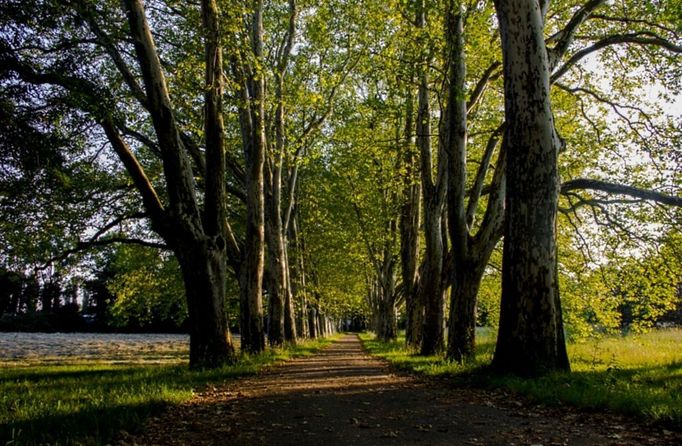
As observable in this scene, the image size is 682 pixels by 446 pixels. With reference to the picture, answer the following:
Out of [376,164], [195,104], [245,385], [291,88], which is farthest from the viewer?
[376,164]

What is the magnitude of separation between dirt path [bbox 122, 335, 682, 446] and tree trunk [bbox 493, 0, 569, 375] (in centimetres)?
105

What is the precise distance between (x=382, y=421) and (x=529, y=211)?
4033 mm

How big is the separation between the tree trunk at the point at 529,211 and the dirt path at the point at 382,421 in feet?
3.44

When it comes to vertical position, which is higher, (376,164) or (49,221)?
(376,164)

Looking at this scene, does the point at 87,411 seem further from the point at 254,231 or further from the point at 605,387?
the point at 254,231

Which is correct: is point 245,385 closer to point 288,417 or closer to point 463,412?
point 288,417

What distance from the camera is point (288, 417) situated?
584 cm

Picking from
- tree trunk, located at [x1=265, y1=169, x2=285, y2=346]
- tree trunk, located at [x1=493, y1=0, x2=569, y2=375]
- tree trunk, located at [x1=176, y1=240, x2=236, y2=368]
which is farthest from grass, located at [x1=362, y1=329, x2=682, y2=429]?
tree trunk, located at [x1=265, y1=169, x2=285, y2=346]

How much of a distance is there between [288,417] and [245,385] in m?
3.27

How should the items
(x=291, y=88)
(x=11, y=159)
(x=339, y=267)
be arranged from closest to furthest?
(x=11, y=159), (x=291, y=88), (x=339, y=267)

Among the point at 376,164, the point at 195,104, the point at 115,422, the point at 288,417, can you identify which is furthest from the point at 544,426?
the point at 376,164

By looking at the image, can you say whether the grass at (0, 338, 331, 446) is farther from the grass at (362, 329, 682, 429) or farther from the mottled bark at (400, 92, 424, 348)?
the mottled bark at (400, 92, 424, 348)

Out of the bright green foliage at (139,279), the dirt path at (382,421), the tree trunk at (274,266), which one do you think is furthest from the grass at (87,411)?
the bright green foliage at (139,279)

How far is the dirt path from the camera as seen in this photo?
15.0 feet
